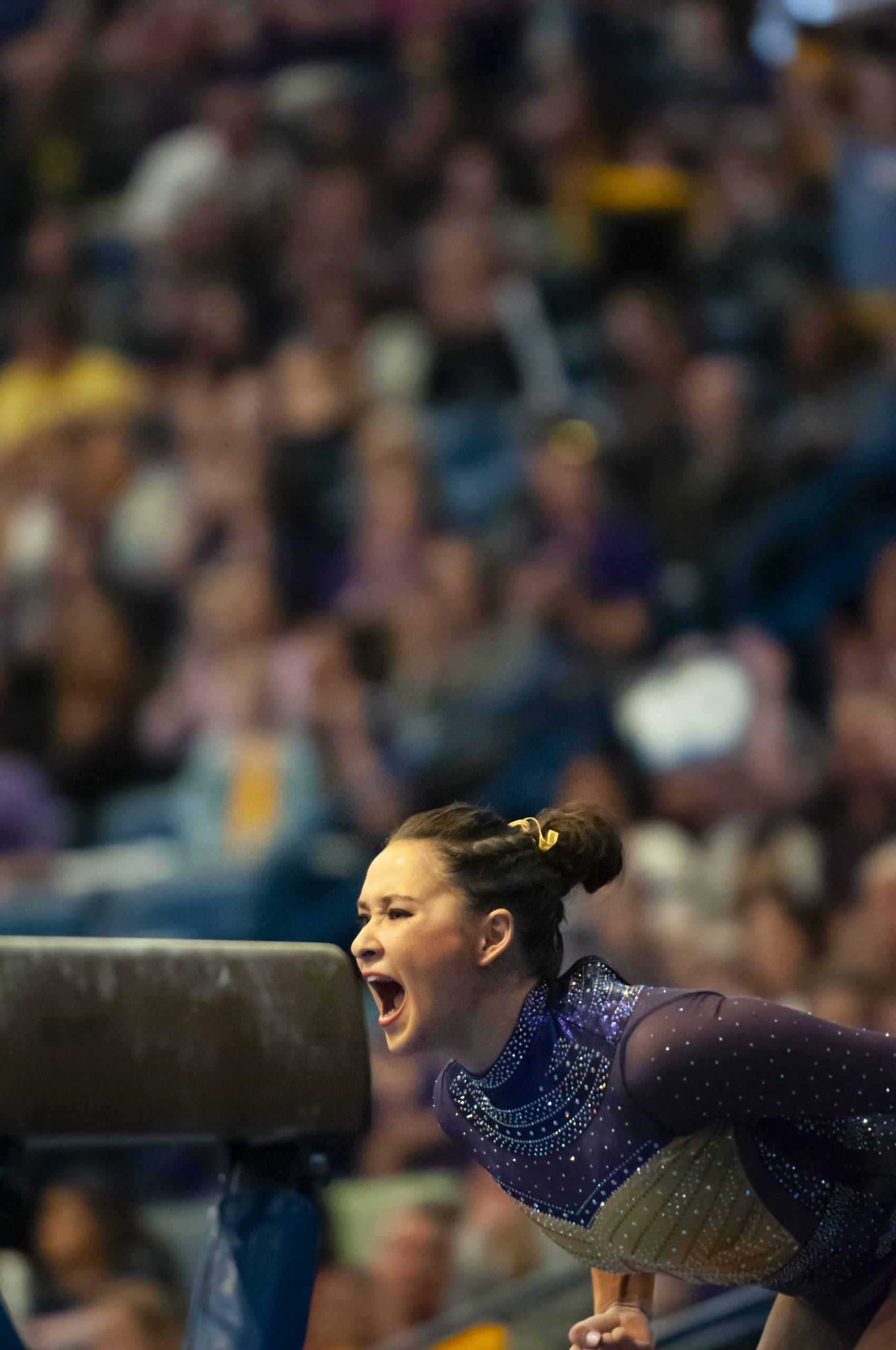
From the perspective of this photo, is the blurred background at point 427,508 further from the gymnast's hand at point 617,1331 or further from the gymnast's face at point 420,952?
the gymnast's face at point 420,952

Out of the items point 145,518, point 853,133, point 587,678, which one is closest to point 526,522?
point 587,678

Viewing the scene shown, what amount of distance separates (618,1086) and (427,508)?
4.06 metres

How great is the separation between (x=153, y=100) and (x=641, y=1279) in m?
6.77

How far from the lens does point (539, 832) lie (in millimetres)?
2160

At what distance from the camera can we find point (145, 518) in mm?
6320

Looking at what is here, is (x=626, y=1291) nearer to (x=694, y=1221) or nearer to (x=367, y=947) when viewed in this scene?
(x=694, y=1221)

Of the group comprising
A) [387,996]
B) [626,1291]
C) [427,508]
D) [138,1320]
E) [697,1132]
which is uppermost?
[427,508]

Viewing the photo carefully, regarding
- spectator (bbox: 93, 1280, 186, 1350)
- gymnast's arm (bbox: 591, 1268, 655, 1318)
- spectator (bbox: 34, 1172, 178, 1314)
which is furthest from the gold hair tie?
spectator (bbox: 34, 1172, 178, 1314)

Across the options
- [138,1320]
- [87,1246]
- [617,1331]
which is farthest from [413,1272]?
[617,1331]

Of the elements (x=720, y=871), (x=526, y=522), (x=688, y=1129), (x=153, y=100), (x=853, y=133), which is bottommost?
(x=720, y=871)

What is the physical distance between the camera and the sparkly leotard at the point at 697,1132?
6.30 ft

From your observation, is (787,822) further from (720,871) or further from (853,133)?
(853,133)

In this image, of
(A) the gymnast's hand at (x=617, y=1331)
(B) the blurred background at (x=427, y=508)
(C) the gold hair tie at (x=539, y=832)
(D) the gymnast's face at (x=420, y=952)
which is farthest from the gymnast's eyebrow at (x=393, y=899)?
(B) the blurred background at (x=427, y=508)

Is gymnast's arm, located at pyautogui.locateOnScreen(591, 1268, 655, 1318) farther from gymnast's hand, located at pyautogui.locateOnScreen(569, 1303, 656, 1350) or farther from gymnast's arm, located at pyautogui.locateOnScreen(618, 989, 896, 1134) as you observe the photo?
gymnast's arm, located at pyautogui.locateOnScreen(618, 989, 896, 1134)
